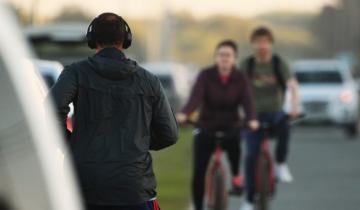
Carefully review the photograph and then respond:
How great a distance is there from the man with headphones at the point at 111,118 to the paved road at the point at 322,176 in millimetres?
8535

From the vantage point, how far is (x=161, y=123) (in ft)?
17.6

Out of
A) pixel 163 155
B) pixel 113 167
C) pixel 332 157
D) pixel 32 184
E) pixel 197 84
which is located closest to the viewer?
pixel 32 184

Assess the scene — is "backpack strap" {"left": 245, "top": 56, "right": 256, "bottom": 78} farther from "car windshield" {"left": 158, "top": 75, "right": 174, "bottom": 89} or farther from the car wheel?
"car windshield" {"left": 158, "top": 75, "right": 174, "bottom": 89}

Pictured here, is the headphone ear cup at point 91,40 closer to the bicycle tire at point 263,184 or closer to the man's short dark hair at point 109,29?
the man's short dark hair at point 109,29

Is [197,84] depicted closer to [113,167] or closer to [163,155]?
[113,167]

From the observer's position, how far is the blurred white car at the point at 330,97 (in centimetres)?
3173

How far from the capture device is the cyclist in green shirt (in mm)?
11922

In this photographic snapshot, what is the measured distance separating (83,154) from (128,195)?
0.24m

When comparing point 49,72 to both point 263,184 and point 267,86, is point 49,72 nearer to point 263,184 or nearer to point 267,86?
point 267,86

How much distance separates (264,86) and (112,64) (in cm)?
704

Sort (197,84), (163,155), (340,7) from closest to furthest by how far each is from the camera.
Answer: (197,84), (163,155), (340,7)

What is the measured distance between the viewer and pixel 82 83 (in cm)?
527

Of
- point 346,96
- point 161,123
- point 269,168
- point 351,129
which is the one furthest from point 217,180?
point 351,129

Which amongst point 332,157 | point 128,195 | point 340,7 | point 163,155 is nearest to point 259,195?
point 128,195
